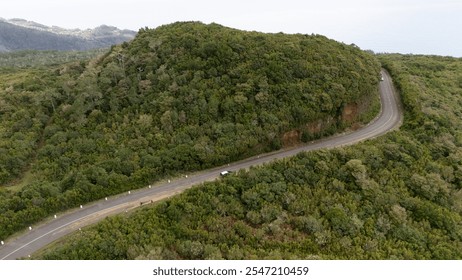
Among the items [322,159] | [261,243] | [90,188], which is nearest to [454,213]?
[322,159]

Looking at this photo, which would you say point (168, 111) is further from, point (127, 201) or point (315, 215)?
point (315, 215)

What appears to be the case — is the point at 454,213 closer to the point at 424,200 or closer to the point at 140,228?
the point at 424,200

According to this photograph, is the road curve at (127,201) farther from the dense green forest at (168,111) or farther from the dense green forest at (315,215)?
the dense green forest at (315,215)

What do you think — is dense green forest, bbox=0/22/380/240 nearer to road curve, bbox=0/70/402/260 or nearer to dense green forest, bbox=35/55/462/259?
road curve, bbox=0/70/402/260

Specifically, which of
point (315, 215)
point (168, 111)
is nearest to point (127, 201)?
point (168, 111)

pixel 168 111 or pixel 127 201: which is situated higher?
pixel 168 111

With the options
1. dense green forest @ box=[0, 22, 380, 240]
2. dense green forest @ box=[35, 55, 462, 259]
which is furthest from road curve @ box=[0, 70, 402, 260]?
dense green forest @ box=[35, 55, 462, 259]

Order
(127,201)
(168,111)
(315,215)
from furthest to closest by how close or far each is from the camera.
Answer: (168,111) < (127,201) < (315,215)
